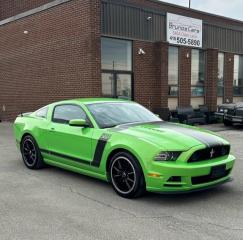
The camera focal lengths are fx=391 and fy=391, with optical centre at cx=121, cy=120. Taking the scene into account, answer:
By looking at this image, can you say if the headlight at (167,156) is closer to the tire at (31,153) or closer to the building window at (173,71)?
the tire at (31,153)

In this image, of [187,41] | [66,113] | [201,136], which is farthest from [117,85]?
[201,136]

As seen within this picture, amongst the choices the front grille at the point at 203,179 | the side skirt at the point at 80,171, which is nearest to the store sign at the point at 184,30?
the side skirt at the point at 80,171

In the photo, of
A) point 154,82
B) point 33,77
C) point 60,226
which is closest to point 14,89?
point 33,77

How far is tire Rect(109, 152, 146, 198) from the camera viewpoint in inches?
217

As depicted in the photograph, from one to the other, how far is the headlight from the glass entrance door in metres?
10.3

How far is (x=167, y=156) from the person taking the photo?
5.34 meters

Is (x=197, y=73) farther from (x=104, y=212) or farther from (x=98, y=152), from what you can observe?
(x=104, y=212)

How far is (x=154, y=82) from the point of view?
17.2 metres

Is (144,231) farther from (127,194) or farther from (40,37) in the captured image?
(40,37)

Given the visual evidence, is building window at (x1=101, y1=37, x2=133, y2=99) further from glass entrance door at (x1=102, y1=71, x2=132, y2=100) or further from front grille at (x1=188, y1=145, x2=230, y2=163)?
front grille at (x1=188, y1=145, x2=230, y2=163)

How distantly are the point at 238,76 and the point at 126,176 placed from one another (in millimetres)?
17269

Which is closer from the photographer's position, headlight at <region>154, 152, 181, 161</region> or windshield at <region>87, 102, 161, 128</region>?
headlight at <region>154, 152, 181, 161</region>

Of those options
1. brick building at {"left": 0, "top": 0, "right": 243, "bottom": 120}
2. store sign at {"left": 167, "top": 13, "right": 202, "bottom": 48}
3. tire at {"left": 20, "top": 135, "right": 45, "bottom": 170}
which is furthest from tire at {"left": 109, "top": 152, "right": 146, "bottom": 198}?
store sign at {"left": 167, "top": 13, "right": 202, "bottom": 48}

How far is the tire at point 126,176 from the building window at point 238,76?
1674cm
